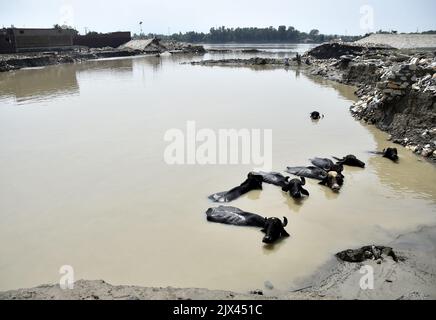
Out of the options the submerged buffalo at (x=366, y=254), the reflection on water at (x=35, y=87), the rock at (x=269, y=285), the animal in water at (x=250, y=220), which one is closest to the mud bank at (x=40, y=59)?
the reflection on water at (x=35, y=87)

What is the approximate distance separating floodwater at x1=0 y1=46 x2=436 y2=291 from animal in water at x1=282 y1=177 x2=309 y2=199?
→ 179mm

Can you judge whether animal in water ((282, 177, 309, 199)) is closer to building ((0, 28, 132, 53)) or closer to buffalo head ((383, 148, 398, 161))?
buffalo head ((383, 148, 398, 161))

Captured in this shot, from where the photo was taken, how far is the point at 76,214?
756 centimetres

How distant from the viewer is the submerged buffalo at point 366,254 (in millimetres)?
5855

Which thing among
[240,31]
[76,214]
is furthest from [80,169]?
[240,31]

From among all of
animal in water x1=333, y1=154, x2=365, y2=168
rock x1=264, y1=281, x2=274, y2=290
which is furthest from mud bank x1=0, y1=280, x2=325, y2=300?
animal in water x1=333, y1=154, x2=365, y2=168

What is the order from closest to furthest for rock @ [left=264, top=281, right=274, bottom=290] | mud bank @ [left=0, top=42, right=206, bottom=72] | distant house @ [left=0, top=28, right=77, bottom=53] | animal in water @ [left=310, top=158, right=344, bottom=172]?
rock @ [left=264, top=281, right=274, bottom=290], animal in water @ [left=310, top=158, right=344, bottom=172], mud bank @ [left=0, top=42, right=206, bottom=72], distant house @ [left=0, top=28, right=77, bottom=53]

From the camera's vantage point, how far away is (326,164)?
33.0 ft

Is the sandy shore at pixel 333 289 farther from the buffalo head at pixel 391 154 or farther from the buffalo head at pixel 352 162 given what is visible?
the buffalo head at pixel 391 154

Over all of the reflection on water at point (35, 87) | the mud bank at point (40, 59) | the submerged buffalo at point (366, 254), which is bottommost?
the submerged buffalo at point (366, 254)

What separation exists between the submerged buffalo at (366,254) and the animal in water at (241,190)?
2.83 metres

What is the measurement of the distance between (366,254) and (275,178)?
11.4ft

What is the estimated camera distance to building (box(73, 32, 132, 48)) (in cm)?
7325
